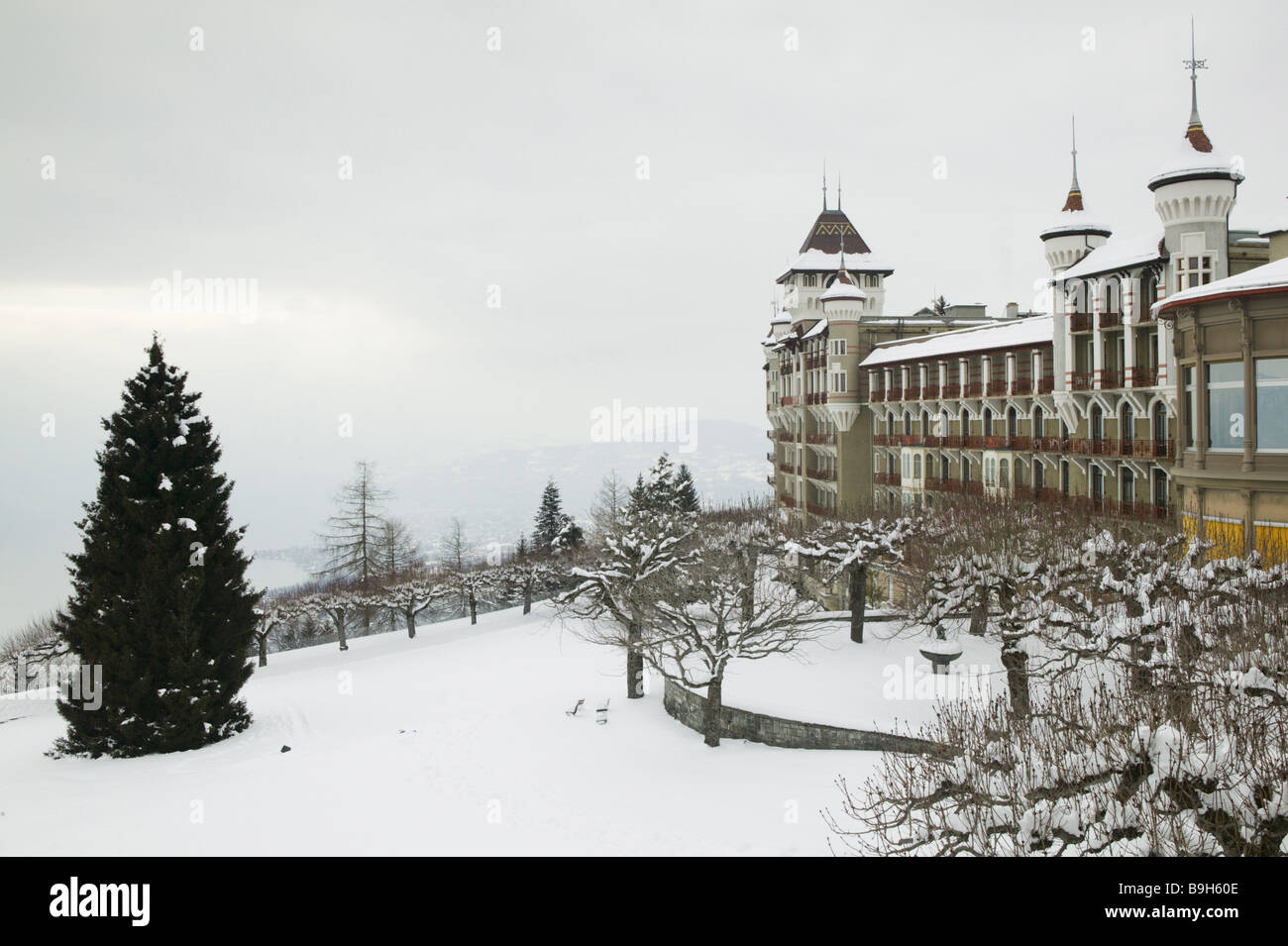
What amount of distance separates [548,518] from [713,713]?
64598 millimetres

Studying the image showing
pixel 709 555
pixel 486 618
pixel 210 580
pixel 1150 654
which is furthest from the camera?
pixel 486 618

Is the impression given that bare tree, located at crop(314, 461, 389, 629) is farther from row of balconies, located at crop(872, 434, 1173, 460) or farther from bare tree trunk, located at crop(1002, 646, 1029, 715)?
bare tree trunk, located at crop(1002, 646, 1029, 715)

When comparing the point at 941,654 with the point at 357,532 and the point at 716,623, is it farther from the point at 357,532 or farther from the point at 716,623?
the point at 357,532

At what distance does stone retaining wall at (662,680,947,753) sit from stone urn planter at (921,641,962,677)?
4.46m

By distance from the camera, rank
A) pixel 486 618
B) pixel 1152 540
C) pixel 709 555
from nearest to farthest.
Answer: pixel 1152 540 < pixel 709 555 < pixel 486 618

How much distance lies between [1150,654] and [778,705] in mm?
13189

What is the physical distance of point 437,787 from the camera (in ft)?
79.8

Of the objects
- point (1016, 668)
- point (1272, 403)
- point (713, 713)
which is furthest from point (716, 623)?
point (1272, 403)

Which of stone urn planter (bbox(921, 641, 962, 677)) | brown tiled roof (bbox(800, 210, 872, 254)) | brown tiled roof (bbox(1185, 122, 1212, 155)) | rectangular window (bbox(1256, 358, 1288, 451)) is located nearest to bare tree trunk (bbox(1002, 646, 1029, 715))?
stone urn planter (bbox(921, 641, 962, 677))

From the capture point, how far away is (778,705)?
91.2 ft

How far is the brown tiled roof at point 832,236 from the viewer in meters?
71.5

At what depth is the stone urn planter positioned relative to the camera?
27.9m
